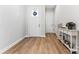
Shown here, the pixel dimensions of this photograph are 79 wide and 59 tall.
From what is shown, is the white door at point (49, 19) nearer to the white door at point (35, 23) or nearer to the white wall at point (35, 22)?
the white wall at point (35, 22)

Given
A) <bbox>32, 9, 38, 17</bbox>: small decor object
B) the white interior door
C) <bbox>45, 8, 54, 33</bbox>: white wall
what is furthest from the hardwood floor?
<bbox>45, 8, 54, 33</bbox>: white wall

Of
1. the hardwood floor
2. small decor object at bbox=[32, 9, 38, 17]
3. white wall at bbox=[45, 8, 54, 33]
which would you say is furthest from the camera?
white wall at bbox=[45, 8, 54, 33]

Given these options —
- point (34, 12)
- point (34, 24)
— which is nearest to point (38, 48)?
point (34, 24)

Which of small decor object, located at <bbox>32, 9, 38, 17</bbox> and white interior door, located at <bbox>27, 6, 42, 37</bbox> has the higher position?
small decor object, located at <bbox>32, 9, 38, 17</bbox>

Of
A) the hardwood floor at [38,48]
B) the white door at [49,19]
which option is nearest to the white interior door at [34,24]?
the white door at [49,19]

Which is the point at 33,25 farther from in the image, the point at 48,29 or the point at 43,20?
the point at 48,29

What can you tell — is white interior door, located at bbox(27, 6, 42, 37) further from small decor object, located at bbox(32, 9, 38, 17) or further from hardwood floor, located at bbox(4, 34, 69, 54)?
hardwood floor, located at bbox(4, 34, 69, 54)

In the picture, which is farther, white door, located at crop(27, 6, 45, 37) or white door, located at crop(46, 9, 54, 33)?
white door, located at crop(46, 9, 54, 33)

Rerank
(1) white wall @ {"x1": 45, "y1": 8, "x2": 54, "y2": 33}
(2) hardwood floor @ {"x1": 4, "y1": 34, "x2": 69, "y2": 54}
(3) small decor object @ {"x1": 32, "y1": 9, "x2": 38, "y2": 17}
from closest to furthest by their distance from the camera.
→ (2) hardwood floor @ {"x1": 4, "y1": 34, "x2": 69, "y2": 54} < (3) small decor object @ {"x1": 32, "y1": 9, "x2": 38, "y2": 17} < (1) white wall @ {"x1": 45, "y1": 8, "x2": 54, "y2": 33}

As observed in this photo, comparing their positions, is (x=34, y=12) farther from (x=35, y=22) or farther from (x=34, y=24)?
(x=34, y=24)

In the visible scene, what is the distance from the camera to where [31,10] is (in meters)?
6.30

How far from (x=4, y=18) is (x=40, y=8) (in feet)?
12.0

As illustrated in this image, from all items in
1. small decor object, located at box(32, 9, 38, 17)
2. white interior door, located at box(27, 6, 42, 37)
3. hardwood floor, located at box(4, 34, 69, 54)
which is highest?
small decor object, located at box(32, 9, 38, 17)
